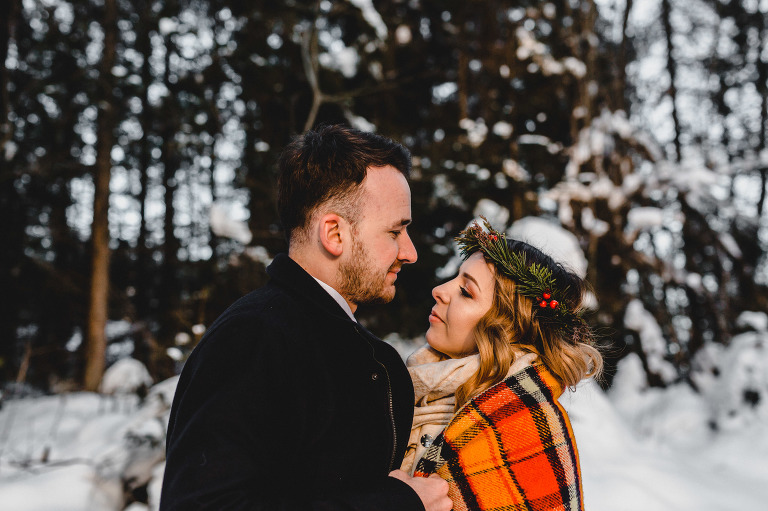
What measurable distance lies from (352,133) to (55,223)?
971cm

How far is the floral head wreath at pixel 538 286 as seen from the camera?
6.27ft

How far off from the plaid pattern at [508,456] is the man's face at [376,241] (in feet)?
1.64

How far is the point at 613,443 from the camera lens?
5535 millimetres

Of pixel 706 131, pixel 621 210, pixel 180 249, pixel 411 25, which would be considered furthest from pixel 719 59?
pixel 180 249

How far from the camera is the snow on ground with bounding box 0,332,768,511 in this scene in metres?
4.21

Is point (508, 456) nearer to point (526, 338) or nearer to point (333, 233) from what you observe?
point (526, 338)

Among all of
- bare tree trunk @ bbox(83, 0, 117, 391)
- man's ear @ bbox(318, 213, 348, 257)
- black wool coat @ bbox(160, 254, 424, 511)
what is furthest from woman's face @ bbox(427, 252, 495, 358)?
bare tree trunk @ bbox(83, 0, 117, 391)

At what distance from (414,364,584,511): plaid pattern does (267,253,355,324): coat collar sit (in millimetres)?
509

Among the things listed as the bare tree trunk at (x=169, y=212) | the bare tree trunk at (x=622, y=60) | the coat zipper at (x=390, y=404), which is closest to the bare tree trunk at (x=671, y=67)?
the bare tree trunk at (x=622, y=60)

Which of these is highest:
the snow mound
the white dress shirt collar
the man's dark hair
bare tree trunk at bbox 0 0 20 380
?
bare tree trunk at bbox 0 0 20 380

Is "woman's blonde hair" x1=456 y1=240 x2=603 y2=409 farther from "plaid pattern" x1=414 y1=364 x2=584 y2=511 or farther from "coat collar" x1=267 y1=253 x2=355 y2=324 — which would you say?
"coat collar" x1=267 y1=253 x2=355 y2=324

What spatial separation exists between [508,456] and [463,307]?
23.4 inches

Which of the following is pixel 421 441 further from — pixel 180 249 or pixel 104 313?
pixel 180 249

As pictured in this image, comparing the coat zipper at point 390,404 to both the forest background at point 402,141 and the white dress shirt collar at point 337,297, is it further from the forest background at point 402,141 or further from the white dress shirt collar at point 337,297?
the forest background at point 402,141
